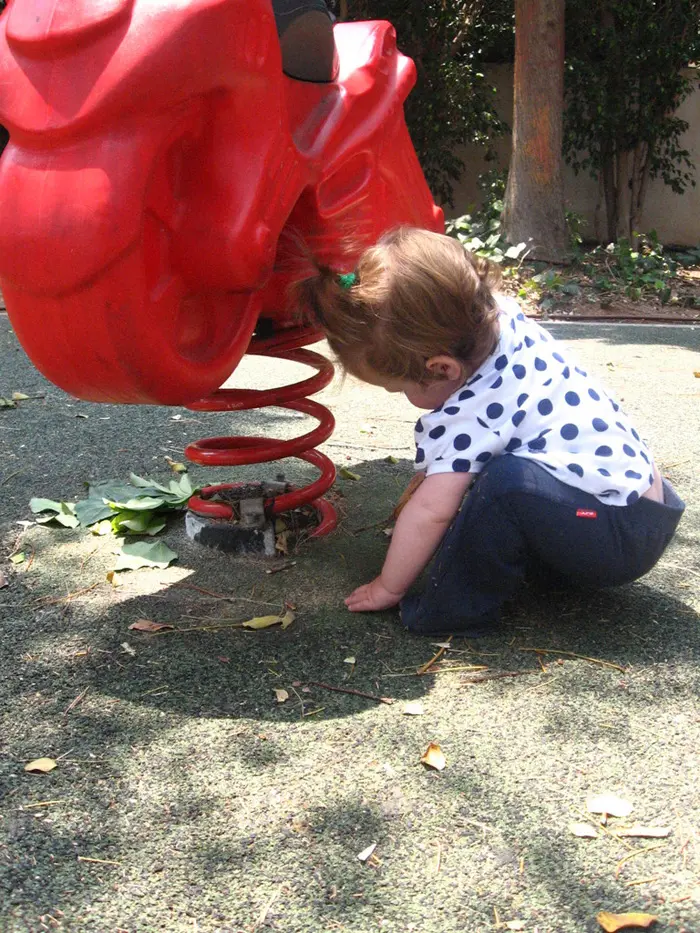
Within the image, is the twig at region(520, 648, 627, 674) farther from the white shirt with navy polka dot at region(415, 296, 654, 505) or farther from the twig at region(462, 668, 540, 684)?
the white shirt with navy polka dot at region(415, 296, 654, 505)

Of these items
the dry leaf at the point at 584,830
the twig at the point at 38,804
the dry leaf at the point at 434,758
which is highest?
the twig at the point at 38,804

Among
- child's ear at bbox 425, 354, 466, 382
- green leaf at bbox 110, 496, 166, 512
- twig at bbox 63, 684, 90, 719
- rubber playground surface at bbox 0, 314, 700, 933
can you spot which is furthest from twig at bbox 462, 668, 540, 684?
green leaf at bbox 110, 496, 166, 512

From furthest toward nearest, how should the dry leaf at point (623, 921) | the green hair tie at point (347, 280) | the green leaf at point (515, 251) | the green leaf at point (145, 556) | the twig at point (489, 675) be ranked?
the green leaf at point (515, 251), the green leaf at point (145, 556), the green hair tie at point (347, 280), the twig at point (489, 675), the dry leaf at point (623, 921)

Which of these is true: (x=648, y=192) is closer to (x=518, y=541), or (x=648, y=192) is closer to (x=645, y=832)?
(x=518, y=541)

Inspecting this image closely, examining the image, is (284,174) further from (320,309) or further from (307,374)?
(307,374)

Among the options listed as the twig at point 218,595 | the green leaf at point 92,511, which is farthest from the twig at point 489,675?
the green leaf at point 92,511

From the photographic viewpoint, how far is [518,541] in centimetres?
230

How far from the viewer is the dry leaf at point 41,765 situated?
1814 mm

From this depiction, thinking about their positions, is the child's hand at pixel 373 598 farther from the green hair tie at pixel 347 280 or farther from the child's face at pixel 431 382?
the green hair tie at pixel 347 280

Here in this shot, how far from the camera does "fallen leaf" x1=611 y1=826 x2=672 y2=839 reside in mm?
1650

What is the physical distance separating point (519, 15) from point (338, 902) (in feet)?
29.3

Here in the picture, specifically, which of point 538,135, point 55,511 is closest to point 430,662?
point 55,511

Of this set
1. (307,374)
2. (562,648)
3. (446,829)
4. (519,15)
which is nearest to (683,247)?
(519,15)

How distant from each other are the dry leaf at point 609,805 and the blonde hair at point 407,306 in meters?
1.04
